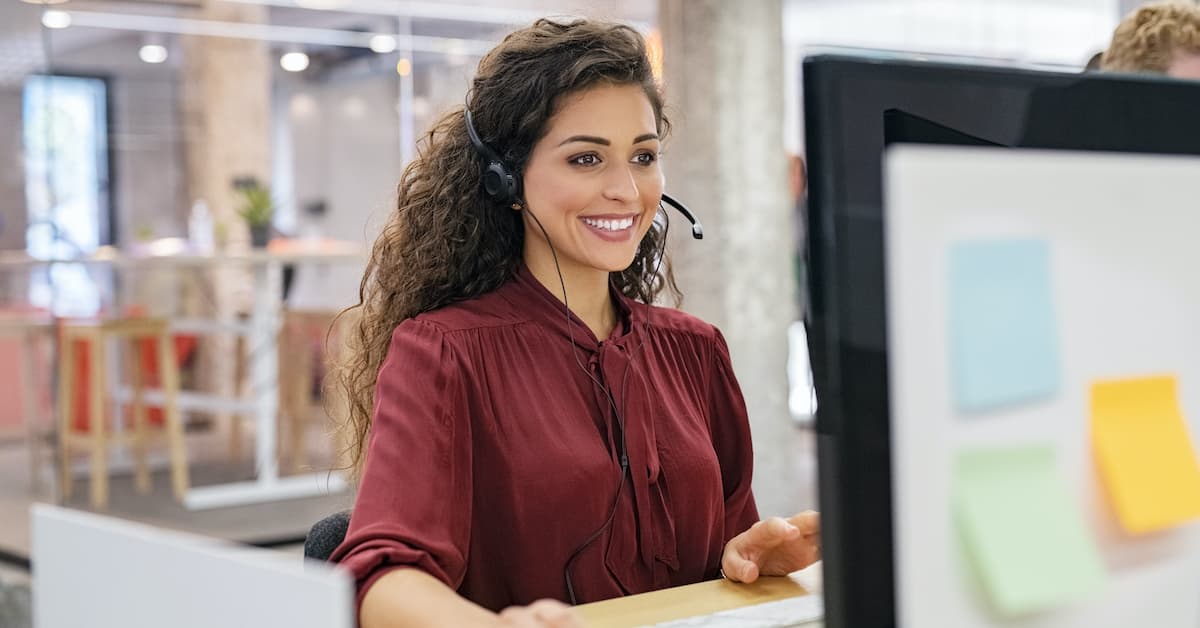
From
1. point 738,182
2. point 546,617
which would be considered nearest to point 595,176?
point 546,617

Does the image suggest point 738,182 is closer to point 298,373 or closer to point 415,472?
point 298,373

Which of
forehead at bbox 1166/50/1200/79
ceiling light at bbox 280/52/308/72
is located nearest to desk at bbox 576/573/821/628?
forehead at bbox 1166/50/1200/79

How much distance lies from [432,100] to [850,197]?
560 cm

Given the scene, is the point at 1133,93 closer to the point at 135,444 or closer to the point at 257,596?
the point at 257,596

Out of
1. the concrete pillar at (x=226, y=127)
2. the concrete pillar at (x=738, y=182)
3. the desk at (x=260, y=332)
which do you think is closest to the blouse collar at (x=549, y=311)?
the concrete pillar at (x=738, y=182)

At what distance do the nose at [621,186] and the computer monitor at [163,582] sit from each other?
2.44 ft

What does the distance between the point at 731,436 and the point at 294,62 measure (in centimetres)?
500

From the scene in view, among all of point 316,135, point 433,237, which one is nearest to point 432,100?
point 316,135

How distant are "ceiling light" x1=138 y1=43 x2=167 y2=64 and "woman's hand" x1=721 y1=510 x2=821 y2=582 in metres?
5.24

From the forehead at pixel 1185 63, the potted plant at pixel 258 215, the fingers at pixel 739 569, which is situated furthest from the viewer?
the potted plant at pixel 258 215

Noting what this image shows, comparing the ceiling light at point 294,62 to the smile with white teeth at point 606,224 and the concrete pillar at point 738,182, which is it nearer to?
the concrete pillar at point 738,182

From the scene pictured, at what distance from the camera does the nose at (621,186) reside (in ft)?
4.59

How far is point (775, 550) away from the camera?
1228 mm

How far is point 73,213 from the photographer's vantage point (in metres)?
5.48
